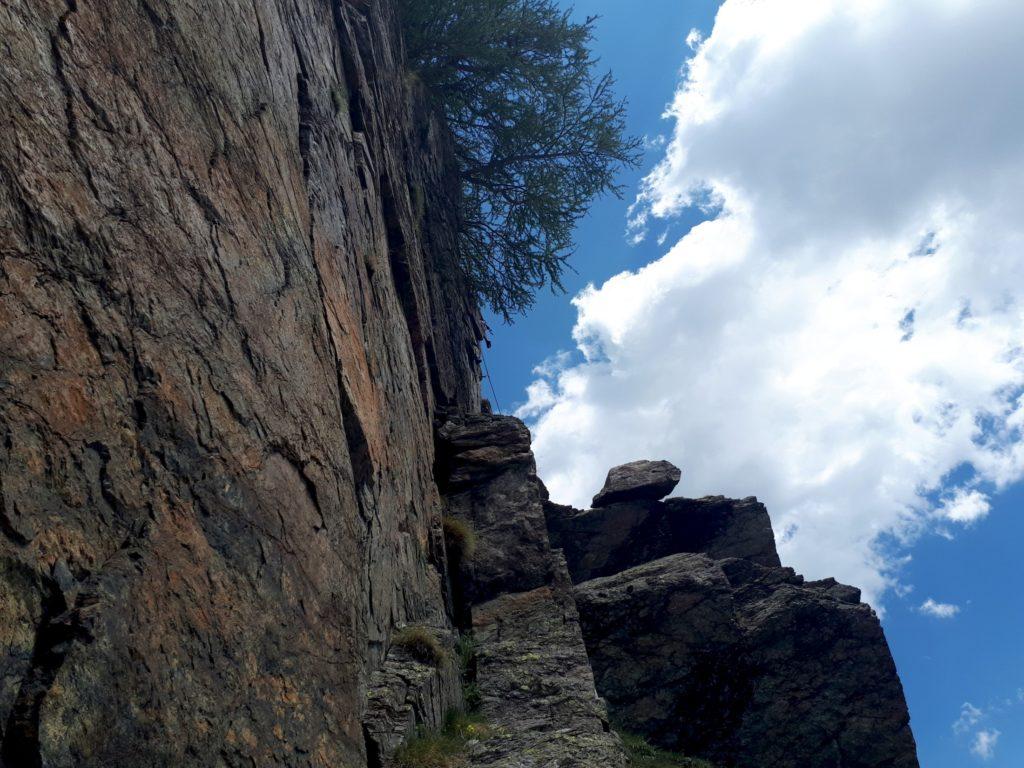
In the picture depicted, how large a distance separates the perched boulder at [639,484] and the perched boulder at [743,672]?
3684 millimetres

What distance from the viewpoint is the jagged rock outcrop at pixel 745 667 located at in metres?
14.1

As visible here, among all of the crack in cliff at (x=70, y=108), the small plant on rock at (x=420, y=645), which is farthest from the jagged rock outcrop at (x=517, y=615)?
the crack in cliff at (x=70, y=108)

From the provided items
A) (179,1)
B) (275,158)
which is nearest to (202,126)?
(179,1)

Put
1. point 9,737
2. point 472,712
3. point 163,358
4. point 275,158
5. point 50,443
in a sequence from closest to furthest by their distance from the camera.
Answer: point 9,737 → point 50,443 → point 163,358 → point 275,158 → point 472,712

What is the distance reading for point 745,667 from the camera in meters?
14.7

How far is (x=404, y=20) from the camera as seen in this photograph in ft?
65.2

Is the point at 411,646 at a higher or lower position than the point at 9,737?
higher

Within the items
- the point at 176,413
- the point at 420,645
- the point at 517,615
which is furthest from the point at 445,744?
the point at 176,413

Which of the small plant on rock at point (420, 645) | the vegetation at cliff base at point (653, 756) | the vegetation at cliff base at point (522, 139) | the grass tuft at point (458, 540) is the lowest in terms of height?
the vegetation at cliff base at point (653, 756)

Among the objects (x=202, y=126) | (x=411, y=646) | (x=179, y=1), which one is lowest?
(x=411, y=646)

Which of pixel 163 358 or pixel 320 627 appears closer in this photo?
pixel 163 358

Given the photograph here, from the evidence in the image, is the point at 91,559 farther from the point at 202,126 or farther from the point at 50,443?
the point at 202,126

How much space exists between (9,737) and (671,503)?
17298 mm

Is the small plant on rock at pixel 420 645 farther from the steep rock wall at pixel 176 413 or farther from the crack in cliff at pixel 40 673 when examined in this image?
the crack in cliff at pixel 40 673
